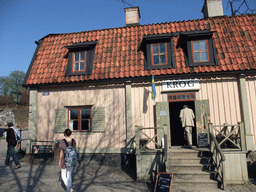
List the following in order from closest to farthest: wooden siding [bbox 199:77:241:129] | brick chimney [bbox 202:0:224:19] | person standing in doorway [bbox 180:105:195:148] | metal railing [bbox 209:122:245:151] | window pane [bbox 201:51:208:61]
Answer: metal railing [bbox 209:122:245:151] → person standing in doorway [bbox 180:105:195:148] → wooden siding [bbox 199:77:241:129] → window pane [bbox 201:51:208:61] → brick chimney [bbox 202:0:224:19]

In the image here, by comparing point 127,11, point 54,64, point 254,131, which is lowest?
point 254,131

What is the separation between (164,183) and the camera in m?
5.84

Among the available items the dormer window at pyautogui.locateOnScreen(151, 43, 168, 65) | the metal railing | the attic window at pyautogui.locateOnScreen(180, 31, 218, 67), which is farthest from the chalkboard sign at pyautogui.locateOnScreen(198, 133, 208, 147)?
the dormer window at pyautogui.locateOnScreen(151, 43, 168, 65)

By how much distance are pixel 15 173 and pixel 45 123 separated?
113 inches

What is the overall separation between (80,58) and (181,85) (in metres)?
5.32

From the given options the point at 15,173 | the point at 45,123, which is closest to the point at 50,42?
the point at 45,123

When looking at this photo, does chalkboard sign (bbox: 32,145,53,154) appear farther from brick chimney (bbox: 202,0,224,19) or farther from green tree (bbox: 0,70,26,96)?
green tree (bbox: 0,70,26,96)

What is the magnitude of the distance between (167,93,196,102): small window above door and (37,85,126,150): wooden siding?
7.34ft

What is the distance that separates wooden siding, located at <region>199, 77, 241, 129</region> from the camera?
846 cm

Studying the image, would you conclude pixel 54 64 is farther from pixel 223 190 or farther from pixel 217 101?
pixel 223 190

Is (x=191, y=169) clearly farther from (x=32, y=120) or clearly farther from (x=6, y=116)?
(x=6, y=116)

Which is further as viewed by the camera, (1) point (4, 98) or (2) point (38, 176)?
(1) point (4, 98)

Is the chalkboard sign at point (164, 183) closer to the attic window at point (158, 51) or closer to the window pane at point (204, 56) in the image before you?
the attic window at point (158, 51)

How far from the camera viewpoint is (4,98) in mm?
31484
